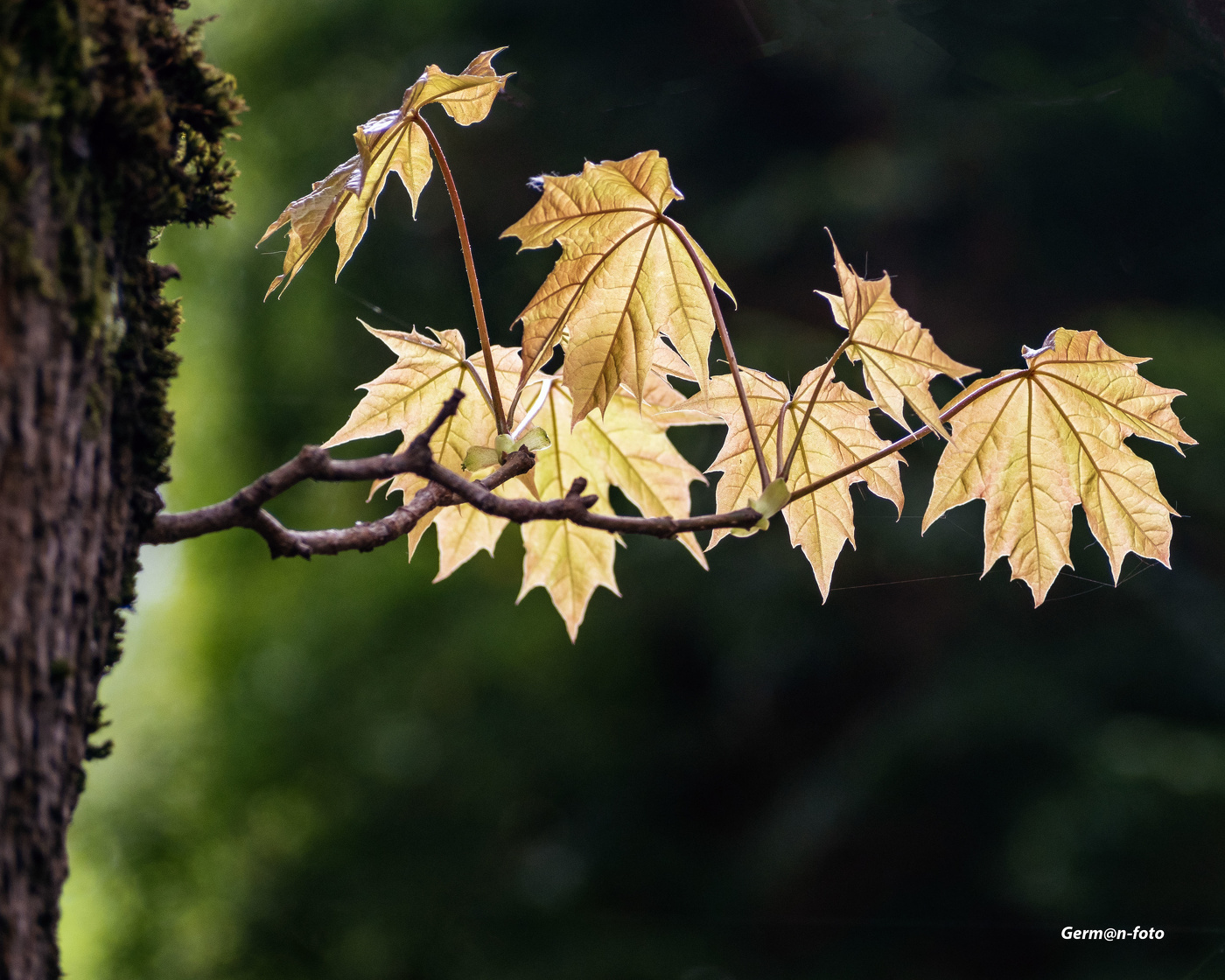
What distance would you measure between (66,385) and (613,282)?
0.35m

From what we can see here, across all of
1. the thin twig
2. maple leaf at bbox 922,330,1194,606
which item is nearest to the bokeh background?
maple leaf at bbox 922,330,1194,606

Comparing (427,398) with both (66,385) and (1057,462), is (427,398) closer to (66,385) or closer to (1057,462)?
(66,385)

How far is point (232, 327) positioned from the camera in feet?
7.14

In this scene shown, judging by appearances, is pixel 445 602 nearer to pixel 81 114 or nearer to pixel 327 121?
pixel 327 121

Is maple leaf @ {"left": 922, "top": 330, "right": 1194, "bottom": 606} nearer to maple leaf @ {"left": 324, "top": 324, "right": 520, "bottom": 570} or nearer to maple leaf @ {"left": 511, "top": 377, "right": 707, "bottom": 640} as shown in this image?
maple leaf @ {"left": 511, "top": 377, "right": 707, "bottom": 640}

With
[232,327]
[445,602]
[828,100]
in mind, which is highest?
[828,100]

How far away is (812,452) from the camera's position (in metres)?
0.65

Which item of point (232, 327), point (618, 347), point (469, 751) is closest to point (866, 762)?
point (469, 751)

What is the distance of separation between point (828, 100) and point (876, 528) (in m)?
1.06

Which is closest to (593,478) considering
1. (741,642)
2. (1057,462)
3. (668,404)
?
(668,404)

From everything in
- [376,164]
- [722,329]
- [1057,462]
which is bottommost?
[1057,462]

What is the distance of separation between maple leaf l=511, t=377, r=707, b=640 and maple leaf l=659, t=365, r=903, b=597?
0.14ft

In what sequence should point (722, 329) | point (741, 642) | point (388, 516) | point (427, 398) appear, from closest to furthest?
1. point (388, 516)
2. point (722, 329)
3. point (427, 398)
4. point (741, 642)

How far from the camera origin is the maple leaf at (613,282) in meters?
0.52
